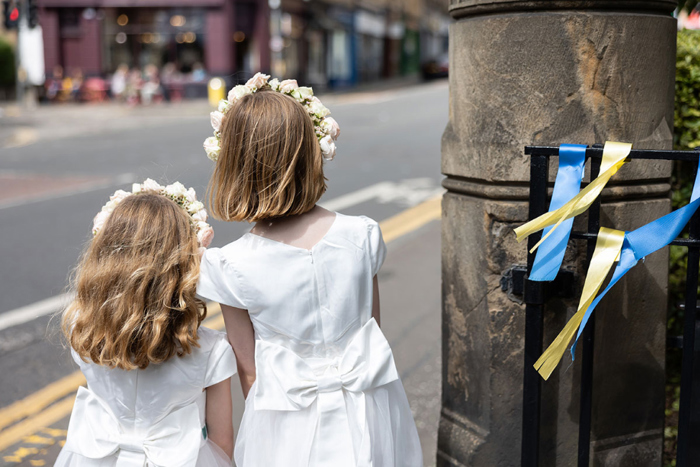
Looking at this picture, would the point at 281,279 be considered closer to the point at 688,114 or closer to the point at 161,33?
the point at 688,114

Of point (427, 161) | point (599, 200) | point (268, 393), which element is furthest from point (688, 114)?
point (427, 161)

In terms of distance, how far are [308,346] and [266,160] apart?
1.82 ft

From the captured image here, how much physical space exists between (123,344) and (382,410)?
79 cm

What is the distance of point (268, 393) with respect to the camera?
208cm

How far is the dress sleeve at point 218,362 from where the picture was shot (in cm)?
218

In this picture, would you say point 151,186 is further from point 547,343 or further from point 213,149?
point 547,343

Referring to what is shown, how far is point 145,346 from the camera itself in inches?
83.1

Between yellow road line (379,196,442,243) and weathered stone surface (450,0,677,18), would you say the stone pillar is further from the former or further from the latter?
yellow road line (379,196,442,243)

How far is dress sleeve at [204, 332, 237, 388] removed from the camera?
218 centimetres

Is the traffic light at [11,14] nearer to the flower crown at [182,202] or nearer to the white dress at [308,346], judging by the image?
the flower crown at [182,202]

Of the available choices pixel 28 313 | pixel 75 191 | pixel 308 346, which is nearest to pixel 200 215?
pixel 308 346

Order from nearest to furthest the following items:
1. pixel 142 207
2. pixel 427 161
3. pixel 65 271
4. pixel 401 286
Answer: pixel 142 207 < pixel 401 286 < pixel 65 271 < pixel 427 161

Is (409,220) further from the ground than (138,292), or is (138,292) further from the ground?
(138,292)

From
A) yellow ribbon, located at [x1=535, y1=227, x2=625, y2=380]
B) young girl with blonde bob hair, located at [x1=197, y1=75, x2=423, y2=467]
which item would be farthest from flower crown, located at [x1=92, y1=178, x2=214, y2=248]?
yellow ribbon, located at [x1=535, y1=227, x2=625, y2=380]
